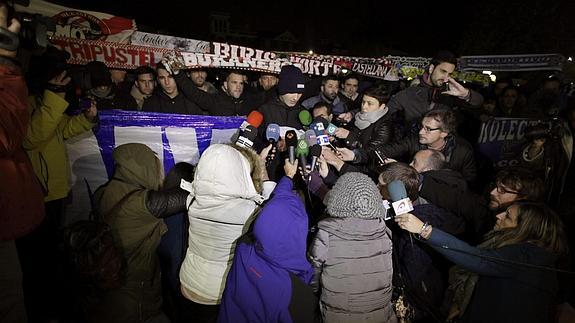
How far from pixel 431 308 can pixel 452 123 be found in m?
1.76

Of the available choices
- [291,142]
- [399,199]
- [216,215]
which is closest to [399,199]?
[399,199]

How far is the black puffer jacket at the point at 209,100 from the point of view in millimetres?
4797

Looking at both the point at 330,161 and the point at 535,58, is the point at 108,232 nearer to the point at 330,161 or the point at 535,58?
the point at 330,161

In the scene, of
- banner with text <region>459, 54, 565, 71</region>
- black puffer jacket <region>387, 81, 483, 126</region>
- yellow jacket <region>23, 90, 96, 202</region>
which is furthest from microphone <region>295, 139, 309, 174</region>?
banner with text <region>459, 54, 565, 71</region>

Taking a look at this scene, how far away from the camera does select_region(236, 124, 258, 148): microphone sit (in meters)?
2.76

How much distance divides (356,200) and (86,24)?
548 cm

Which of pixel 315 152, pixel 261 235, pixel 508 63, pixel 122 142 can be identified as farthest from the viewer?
pixel 508 63

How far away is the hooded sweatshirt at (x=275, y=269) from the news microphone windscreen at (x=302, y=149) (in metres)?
1.04

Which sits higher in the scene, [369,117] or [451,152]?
[369,117]

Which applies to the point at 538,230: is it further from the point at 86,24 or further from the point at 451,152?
the point at 86,24

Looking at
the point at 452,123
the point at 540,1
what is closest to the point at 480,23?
the point at 540,1

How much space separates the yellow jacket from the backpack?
3.52ft

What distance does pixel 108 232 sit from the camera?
2.17 m

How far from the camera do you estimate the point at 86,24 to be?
522 cm
